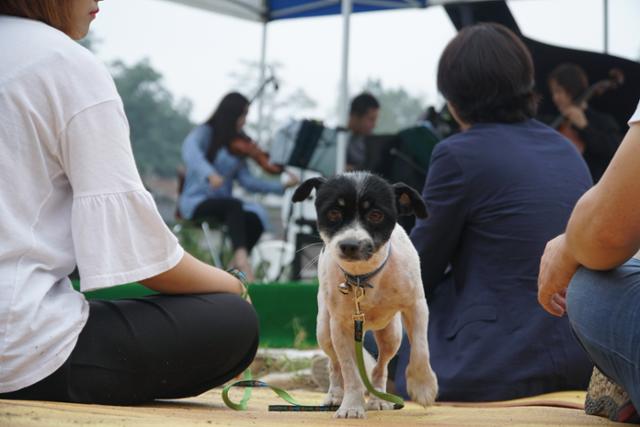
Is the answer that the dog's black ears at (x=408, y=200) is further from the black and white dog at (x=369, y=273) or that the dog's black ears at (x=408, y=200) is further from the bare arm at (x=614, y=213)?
the bare arm at (x=614, y=213)

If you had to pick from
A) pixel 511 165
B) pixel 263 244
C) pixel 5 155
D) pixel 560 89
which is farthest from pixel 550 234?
pixel 263 244

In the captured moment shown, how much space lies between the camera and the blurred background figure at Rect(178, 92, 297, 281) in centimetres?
803

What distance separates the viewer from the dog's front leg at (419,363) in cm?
253

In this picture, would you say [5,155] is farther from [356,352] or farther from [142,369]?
[356,352]

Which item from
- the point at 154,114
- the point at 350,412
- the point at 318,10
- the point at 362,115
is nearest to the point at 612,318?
the point at 350,412

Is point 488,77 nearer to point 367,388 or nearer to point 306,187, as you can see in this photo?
point 306,187

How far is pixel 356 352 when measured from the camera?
2.47 metres

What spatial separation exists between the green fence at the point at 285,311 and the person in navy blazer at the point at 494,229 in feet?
8.37

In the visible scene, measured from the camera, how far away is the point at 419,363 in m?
2.52

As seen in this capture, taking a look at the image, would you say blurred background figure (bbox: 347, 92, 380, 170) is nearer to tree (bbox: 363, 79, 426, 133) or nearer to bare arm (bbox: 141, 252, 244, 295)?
bare arm (bbox: 141, 252, 244, 295)

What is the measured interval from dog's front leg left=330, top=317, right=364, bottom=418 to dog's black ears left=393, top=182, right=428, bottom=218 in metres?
0.39

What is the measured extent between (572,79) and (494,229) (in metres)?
4.54

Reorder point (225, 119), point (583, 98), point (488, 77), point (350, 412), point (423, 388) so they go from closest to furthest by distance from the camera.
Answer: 1. point (350, 412)
2. point (423, 388)
3. point (488, 77)
4. point (583, 98)
5. point (225, 119)

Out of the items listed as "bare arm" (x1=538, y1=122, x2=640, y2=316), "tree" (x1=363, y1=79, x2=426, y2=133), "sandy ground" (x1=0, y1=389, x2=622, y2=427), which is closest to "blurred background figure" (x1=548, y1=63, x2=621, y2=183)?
"sandy ground" (x1=0, y1=389, x2=622, y2=427)
